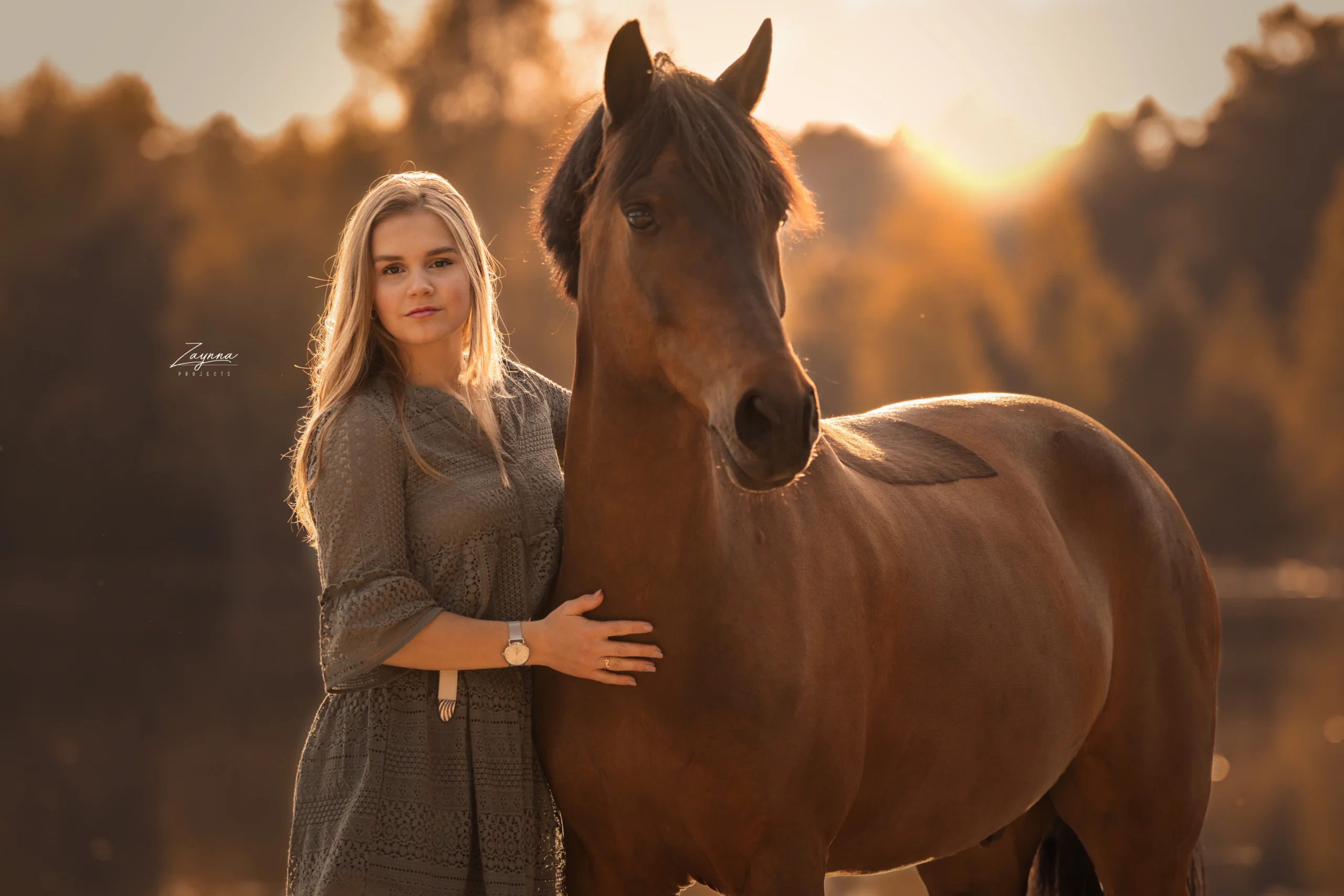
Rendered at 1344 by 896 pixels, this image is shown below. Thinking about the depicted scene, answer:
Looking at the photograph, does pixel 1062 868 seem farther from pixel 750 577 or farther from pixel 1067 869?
pixel 750 577

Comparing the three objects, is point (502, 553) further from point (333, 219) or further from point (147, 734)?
point (333, 219)

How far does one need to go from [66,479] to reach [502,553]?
19.4m

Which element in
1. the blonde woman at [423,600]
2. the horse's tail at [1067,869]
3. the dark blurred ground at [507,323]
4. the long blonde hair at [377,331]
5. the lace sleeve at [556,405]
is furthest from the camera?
the dark blurred ground at [507,323]

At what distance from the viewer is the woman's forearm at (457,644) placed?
2.20m

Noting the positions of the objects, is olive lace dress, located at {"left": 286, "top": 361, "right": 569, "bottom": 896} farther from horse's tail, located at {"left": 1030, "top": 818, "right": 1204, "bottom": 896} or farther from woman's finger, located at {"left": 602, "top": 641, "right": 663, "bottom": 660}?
horse's tail, located at {"left": 1030, "top": 818, "right": 1204, "bottom": 896}

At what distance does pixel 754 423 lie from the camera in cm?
180

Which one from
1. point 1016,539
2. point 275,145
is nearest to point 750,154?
point 1016,539

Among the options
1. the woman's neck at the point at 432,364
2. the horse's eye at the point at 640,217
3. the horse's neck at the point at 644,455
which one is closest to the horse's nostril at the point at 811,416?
the horse's neck at the point at 644,455

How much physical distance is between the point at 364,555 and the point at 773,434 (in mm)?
885

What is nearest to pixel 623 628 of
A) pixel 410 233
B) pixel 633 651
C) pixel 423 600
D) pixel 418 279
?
pixel 633 651

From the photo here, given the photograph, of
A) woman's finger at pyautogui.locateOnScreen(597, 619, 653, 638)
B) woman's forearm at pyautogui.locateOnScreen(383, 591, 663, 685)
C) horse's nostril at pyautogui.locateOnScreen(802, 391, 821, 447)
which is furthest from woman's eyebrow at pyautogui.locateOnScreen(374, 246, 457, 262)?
horse's nostril at pyautogui.locateOnScreen(802, 391, 821, 447)

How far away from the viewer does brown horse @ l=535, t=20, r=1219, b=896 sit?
1.96 m

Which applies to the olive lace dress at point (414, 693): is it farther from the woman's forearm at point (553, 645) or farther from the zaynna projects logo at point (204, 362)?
the zaynna projects logo at point (204, 362)

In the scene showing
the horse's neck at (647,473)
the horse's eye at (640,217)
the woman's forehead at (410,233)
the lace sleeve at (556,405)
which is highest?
the woman's forehead at (410,233)
